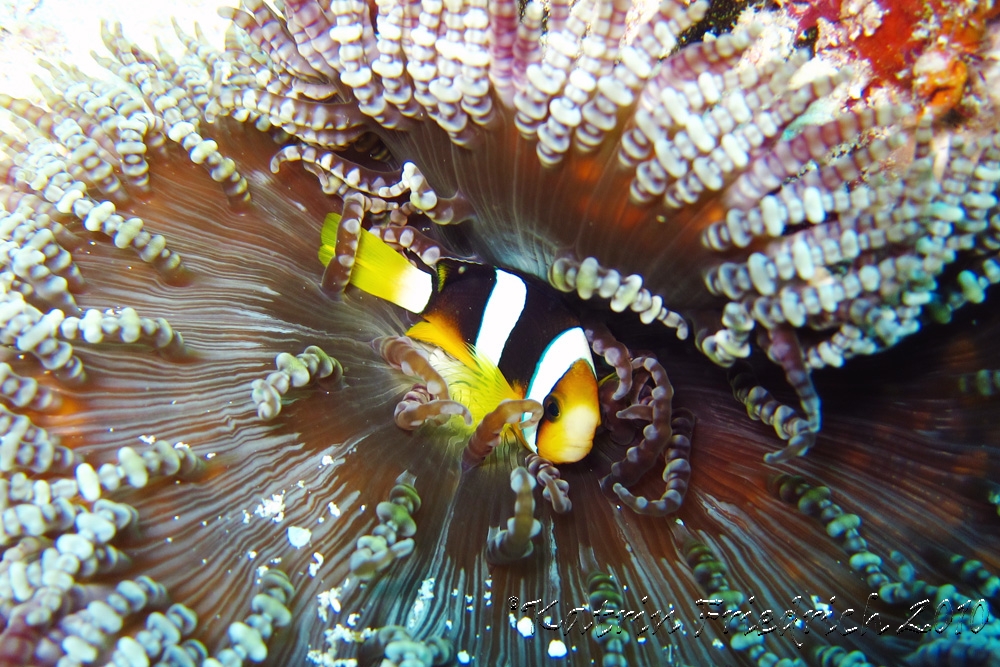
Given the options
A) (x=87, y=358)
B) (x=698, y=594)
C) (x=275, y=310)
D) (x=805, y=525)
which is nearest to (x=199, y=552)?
(x=87, y=358)

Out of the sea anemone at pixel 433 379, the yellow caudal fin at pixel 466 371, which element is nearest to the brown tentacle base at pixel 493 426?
the sea anemone at pixel 433 379

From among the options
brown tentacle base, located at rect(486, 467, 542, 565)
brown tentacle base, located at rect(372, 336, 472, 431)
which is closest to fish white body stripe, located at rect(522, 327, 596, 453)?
brown tentacle base, located at rect(372, 336, 472, 431)

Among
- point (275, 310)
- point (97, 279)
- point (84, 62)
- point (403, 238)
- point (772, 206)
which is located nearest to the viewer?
point (772, 206)

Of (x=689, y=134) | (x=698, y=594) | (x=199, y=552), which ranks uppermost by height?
(x=689, y=134)

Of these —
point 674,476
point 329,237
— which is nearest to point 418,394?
point 329,237

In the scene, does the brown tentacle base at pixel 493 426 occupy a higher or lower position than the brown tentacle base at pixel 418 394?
lower

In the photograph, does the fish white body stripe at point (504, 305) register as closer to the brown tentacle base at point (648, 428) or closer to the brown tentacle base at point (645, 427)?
the brown tentacle base at point (645, 427)

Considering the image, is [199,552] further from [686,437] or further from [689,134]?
[689,134]
